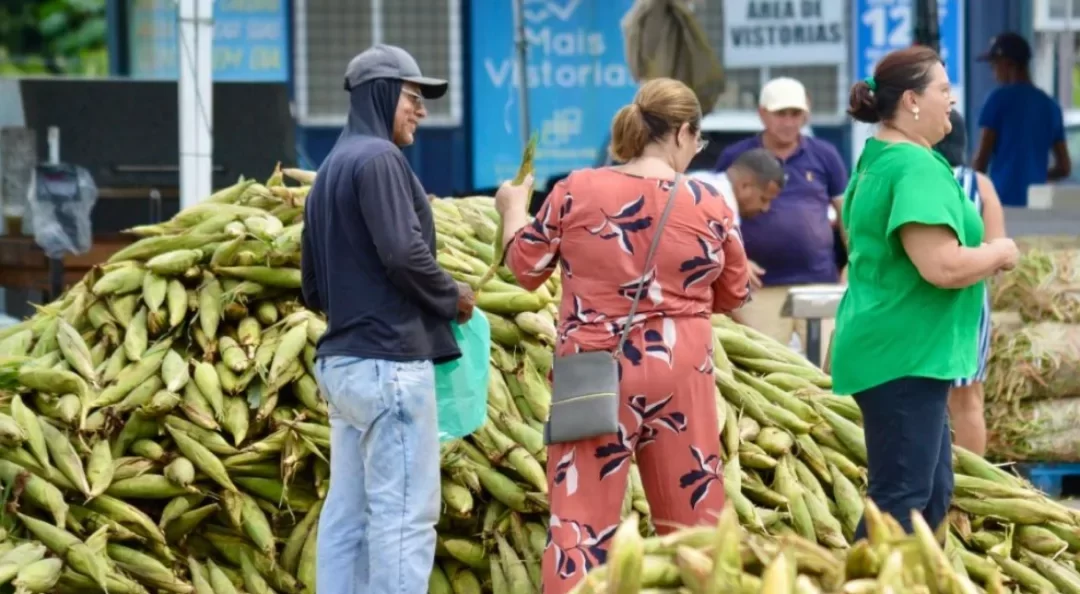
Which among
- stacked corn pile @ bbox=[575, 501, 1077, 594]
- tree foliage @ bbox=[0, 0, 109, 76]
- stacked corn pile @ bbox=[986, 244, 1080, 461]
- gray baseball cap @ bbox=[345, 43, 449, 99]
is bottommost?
stacked corn pile @ bbox=[986, 244, 1080, 461]

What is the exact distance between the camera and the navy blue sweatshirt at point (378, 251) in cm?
479

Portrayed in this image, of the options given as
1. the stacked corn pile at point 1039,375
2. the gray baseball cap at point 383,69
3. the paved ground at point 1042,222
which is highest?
the gray baseball cap at point 383,69

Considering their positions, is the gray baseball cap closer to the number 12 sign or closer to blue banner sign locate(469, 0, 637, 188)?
the number 12 sign

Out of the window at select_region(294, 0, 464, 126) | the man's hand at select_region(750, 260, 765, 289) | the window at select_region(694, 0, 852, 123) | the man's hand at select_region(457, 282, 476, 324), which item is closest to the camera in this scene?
the man's hand at select_region(457, 282, 476, 324)

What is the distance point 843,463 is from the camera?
5734mm

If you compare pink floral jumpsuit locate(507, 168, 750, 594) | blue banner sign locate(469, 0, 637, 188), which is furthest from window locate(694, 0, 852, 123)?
pink floral jumpsuit locate(507, 168, 750, 594)

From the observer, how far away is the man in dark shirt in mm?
4820

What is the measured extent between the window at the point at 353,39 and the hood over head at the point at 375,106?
31.1 ft

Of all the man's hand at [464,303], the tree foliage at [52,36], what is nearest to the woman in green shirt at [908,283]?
the man's hand at [464,303]

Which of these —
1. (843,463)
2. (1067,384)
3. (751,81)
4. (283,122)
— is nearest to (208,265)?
(843,463)

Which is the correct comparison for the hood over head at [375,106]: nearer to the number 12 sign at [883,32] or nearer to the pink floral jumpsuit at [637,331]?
the pink floral jumpsuit at [637,331]

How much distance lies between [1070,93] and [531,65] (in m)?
4.19

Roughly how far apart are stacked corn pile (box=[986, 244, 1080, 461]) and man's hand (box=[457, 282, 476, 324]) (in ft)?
11.0

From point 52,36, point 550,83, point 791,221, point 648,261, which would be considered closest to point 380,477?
point 648,261
